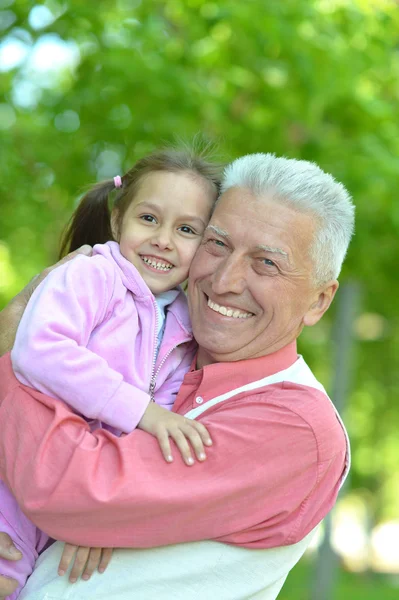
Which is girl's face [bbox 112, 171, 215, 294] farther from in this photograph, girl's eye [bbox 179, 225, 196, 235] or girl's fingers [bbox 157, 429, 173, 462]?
girl's fingers [bbox 157, 429, 173, 462]

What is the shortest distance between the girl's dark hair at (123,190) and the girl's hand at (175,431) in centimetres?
89

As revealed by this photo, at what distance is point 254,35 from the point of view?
632 centimetres

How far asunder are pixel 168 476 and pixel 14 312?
2.72 ft

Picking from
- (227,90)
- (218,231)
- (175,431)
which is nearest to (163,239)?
(218,231)

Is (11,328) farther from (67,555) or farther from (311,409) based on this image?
(311,409)

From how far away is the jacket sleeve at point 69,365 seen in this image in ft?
8.23

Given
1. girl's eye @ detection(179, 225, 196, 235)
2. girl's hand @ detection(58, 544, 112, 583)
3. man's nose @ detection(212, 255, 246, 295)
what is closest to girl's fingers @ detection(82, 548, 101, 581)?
girl's hand @ detection(58, 544, 112, 583)

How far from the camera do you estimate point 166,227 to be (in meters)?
2.98

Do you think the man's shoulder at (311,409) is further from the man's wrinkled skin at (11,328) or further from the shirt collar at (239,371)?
the man's wrinkled skin at (11,328)

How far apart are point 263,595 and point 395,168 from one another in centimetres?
445

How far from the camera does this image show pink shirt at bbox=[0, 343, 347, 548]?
7.89 feet

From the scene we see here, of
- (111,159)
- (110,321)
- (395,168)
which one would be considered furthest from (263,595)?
(111,159)

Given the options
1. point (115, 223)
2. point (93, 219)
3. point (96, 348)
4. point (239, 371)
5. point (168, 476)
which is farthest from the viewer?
point (93, 219)

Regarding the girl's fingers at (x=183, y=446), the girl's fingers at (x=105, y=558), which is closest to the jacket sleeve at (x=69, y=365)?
the girl's fingers at (x=183, y=446)
